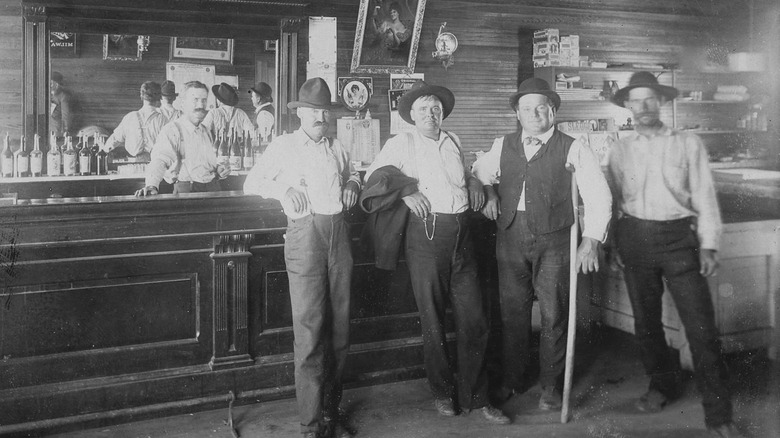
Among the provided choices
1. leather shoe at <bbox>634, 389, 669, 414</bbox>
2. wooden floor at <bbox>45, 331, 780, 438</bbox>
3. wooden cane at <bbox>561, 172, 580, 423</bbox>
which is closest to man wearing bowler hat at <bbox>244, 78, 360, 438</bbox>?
wooden floor at <bbox>45, 331, 780, 438</bbox>

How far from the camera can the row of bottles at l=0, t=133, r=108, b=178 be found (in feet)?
17.4

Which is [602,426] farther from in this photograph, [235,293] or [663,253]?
[235,293]

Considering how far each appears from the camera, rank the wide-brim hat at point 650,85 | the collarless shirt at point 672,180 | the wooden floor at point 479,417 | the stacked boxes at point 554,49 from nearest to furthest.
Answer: the collarless shirt at point 672,180
the wide-brim hat at point 650,85
the wooden floor at point 479,417
the stacked boxes at point 554,49

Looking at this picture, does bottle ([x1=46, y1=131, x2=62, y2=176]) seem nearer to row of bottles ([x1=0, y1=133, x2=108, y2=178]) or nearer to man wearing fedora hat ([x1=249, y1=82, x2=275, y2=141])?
row of bottles ([x1=0, y1=133, x2=108, y2=178])

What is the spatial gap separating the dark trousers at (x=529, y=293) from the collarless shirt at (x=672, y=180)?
2.81 ft

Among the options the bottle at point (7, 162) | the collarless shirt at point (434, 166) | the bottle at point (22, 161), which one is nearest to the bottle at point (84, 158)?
the bottle at point (22, 161)

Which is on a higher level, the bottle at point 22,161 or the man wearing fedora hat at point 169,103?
the man wearing fedora hat at point 169,103

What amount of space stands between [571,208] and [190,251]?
6.79ft

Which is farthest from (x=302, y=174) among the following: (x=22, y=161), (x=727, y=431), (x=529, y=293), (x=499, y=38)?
(x=499, y=38)

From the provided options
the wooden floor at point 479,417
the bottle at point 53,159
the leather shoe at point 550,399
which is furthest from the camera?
the bottle at point 53,159

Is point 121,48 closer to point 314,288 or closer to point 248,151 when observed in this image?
point 248,151

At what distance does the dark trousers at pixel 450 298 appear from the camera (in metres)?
3.49

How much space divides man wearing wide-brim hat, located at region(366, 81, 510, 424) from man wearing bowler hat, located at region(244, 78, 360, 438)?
0.36 metres

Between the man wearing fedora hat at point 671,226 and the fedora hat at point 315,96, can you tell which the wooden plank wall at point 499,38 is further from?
the man wearing fedora hat at point 671,226
